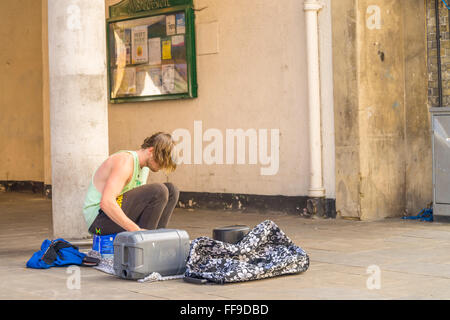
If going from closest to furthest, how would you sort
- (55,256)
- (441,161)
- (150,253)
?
(150,253)
(55,256)
(441,161)

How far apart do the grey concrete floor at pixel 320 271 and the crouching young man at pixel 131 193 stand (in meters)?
0.45

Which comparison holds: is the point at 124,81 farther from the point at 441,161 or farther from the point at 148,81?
the point at 441,161

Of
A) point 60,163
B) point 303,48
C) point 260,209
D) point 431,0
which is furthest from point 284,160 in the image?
point 60,163

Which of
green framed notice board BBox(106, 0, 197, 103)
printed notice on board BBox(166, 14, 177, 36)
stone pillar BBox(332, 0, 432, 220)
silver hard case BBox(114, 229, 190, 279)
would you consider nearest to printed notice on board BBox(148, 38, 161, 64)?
green framed notice board BBox(106, 0, 197, 103)

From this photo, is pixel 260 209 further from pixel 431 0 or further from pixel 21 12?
pixel 21 12

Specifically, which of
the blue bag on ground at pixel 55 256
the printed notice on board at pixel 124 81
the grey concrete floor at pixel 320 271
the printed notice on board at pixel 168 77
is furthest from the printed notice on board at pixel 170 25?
the blue bag on ground at pixel 55 256

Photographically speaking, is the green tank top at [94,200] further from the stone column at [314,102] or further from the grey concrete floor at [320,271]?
the stone column at [314,102]

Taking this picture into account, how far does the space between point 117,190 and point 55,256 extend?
0.71 metres

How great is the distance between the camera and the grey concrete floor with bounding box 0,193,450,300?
4832 millimetres

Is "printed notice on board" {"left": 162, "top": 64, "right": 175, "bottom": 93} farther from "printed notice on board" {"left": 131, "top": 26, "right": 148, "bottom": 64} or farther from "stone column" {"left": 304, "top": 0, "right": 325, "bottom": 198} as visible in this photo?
"stone column" {"left": 304, "top": 0, "right": 325, "bottom": 198}

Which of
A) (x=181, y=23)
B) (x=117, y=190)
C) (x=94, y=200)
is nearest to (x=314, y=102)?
(x=181, y=23)

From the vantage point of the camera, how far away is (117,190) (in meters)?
5.93

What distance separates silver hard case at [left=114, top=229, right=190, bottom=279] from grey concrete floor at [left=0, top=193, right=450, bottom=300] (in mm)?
113

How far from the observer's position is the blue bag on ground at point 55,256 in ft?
19.7
